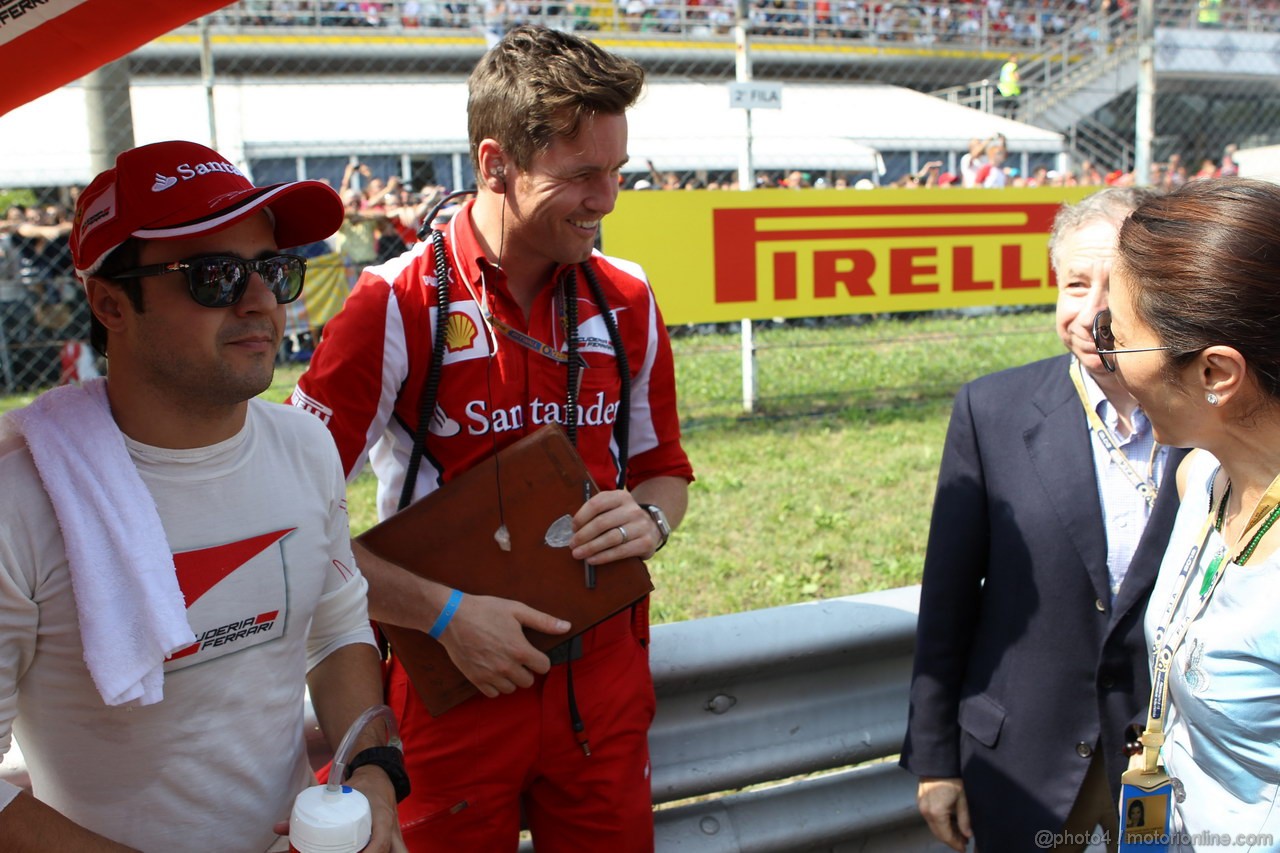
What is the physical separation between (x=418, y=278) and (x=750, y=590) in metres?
2.84

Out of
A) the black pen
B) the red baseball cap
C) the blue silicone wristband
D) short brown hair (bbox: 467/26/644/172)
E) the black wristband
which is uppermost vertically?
short brown hair (bbox: 467/26/644/172)

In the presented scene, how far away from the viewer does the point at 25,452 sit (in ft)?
5.17

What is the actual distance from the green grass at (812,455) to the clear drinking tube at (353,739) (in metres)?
2.46

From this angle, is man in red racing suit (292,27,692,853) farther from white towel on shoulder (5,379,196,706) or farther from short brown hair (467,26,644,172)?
white towel on shoulder (5,379,196,706)

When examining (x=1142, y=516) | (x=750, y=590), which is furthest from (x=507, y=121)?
(x=750, y=590)

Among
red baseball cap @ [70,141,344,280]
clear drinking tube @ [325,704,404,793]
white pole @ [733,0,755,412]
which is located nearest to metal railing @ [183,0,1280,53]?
white pole @ [733,0,755,412]

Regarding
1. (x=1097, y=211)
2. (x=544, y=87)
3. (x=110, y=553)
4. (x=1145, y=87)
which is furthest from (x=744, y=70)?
(x=110, y=553)

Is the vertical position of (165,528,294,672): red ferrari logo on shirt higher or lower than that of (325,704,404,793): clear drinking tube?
higher

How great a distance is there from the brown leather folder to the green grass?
2.23m

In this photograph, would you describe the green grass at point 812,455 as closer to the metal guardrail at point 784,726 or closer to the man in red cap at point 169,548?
the metal guardrail at point 784,726

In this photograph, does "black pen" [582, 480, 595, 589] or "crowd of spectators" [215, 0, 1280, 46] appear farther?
"crowd of spectators" [215, 0, 1280, 46]

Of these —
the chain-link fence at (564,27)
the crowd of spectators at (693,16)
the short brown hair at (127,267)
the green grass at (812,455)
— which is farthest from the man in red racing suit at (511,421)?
the crowd of spectators at (693,16)

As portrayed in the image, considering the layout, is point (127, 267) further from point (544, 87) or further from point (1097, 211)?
point (1097, 211)

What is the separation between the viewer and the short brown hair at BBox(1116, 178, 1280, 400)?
5.47 feet
